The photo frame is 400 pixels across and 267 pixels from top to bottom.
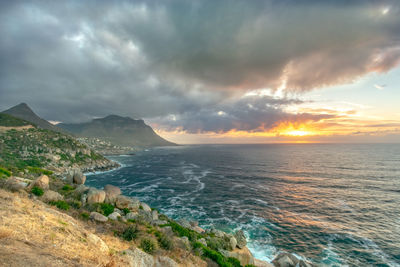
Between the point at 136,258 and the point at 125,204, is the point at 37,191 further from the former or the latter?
the point at 136,258

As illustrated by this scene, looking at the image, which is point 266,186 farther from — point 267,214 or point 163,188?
point 163,188

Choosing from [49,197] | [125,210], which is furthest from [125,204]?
[49,197]

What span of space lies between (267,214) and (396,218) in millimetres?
26796

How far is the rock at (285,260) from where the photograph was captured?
71.3 ft

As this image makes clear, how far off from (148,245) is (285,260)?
20.6 m

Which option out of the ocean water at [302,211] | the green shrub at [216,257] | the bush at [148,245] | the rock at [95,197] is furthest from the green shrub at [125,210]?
the ocean water at [302,211]

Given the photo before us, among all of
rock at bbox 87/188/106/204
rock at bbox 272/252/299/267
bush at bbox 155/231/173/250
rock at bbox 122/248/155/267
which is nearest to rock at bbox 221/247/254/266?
rock at bbox 272/252/299/267

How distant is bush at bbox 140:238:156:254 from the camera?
12288 mm

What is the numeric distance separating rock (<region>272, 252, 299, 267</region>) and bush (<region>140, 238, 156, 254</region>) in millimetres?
19611

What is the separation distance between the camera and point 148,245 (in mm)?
12617

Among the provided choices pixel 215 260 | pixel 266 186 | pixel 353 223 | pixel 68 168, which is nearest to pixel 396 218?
pixel 353 223

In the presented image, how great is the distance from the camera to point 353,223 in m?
33.0

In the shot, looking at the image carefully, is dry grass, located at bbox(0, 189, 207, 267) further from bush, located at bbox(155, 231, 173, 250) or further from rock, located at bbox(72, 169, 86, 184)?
rock, located at bbox(72, 169, 86, 184)

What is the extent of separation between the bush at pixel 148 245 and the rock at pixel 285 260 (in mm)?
19611
